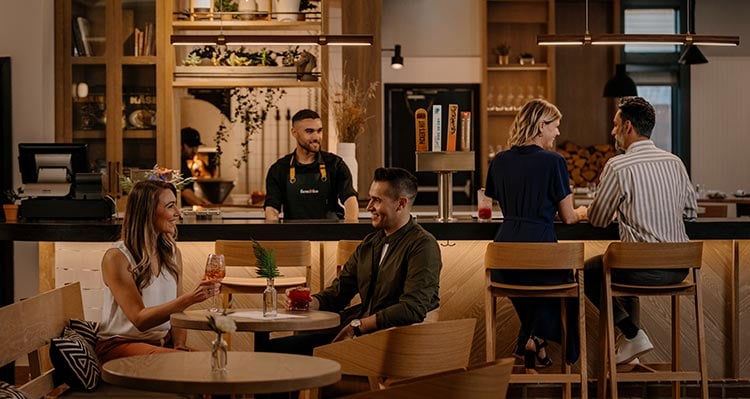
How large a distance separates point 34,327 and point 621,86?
895 centimetres

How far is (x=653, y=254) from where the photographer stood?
588cm

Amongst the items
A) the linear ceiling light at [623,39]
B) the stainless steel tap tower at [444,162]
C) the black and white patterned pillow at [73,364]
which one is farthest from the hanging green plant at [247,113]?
the black and white patterned pillow at [73,364]

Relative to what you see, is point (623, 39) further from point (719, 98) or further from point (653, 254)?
point (719, 98)

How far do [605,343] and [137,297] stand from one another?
256cm

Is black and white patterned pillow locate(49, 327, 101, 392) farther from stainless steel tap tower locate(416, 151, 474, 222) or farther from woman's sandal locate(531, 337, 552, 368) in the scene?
stainless steel tap tower locate(416, 151, 474, 222)

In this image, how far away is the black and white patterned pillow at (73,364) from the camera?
454 cm

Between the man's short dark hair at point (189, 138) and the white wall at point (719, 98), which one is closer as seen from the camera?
the man's short dark hair at point (189, 138)

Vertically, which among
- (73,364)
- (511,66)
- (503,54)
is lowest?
(73,364)

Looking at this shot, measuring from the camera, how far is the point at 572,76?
43.4 feet

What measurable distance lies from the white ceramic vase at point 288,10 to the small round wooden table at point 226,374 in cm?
611

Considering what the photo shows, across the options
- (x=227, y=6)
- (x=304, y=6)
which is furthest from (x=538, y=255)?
(x=227, y=6)

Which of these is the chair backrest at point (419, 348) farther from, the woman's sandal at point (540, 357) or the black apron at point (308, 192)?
the black apron at point (308, 192)

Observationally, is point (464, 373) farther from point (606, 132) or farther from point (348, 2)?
point (606, 132)

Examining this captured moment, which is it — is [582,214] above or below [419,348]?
above
